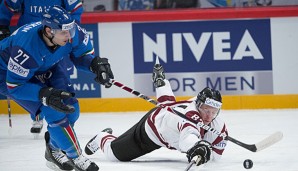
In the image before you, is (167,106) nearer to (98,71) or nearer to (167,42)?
(98,71)

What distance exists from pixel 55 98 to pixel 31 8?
2.03 meters

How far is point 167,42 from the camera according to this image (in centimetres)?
821

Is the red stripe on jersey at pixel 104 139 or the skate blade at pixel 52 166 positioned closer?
the skate blade at pixel 52 166

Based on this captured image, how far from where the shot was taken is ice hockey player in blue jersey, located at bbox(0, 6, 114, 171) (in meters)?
5.16

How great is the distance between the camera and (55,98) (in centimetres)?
508

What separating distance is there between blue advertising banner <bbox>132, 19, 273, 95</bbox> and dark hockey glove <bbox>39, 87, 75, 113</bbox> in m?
3.12

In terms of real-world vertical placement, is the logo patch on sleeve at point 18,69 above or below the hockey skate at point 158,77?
above

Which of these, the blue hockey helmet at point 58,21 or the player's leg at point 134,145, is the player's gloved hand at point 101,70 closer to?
the blue hockey helmet at point 58,21

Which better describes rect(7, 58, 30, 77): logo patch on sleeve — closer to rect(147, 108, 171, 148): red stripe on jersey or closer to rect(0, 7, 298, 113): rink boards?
rect(147, 108, 171, 148): red stripe on jersey

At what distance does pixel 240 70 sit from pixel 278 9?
0.64 m

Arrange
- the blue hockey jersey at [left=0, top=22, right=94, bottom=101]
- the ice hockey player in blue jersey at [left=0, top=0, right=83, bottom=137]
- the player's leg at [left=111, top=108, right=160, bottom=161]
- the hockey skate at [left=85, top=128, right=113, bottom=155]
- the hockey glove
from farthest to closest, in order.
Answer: the ice hockey player in blue jersey at [left=0, top=0, right=83, bottom=137] < the hockey skate at [left=85, top=128, right=113, bottom=155] < the hockey glove < the player's leg at [left=111, top=108, right=160, bottom=161] < the blue hockey jersey at [left=0, top=22, right=94, bottom=101]

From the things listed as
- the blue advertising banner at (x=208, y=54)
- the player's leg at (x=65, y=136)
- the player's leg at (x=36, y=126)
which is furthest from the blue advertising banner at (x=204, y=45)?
the player's leg at (x=65, y=136)

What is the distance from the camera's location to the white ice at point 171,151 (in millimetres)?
5809

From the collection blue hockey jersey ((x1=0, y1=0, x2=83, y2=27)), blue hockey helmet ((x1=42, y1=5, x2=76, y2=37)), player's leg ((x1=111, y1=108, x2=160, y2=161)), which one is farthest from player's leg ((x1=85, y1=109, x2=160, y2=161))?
blue hockey jersey ((x1=0, y1=0, x2=83, y2=27))
